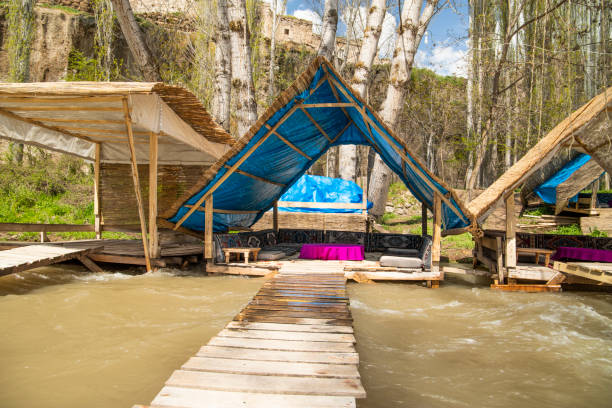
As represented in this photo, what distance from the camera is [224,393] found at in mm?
2223

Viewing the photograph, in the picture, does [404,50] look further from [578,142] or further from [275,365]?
[275,365]

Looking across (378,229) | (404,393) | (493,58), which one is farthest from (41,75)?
(404,393)

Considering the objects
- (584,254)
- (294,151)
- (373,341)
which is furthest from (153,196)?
(584,254)

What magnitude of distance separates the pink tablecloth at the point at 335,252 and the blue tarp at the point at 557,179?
4.78 meters

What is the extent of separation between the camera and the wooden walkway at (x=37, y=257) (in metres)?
5.15

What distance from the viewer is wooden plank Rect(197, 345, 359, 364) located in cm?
266

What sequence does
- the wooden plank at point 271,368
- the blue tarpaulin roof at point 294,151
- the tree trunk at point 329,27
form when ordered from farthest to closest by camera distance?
the tree trunk at point 329,27 < the blue tarpaulin roof at point 294,151 < the wooden plank at point 271,368

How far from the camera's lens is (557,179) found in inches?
332

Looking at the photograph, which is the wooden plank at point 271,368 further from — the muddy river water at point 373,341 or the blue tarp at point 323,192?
the blue tarp at point 323,192

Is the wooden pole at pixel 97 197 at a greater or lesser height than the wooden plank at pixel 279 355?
greater

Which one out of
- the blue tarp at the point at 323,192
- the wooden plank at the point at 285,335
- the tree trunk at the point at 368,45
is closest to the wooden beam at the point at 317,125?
the tree trunk at the point at 368,45

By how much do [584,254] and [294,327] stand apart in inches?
239

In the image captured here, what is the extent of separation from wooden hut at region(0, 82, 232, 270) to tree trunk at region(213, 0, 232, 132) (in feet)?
3.23

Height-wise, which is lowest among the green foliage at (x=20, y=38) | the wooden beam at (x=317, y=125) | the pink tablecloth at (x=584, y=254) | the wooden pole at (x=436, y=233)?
the pink tablecloth at (x=584, y=254)
